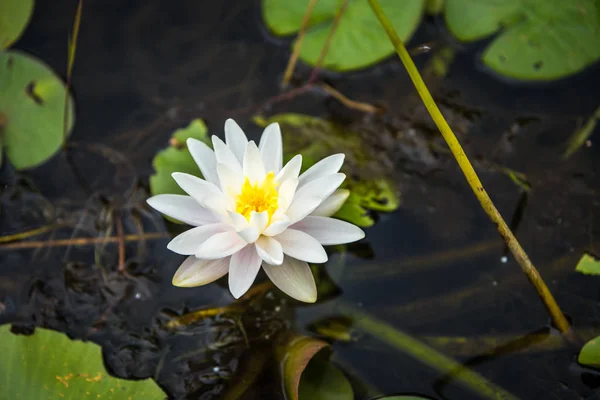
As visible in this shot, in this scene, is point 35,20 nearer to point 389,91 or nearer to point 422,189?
point 389,91

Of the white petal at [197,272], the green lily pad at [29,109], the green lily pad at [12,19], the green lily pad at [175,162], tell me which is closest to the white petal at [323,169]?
the white petal at [197,272]

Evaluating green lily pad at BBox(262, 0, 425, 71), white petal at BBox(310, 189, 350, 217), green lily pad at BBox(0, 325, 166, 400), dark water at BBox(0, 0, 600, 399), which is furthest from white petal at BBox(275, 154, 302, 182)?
green lily pad at BBox(262, 0, 425, 71)

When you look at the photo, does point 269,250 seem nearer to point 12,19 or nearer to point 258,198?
point 258,198

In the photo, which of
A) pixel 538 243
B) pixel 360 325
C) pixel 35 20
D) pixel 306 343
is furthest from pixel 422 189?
pixel 35 20

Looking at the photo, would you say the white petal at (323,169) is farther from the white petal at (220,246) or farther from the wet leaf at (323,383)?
the wet leaf at (323,383)

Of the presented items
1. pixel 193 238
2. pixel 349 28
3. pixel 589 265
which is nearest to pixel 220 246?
pixel 193 238

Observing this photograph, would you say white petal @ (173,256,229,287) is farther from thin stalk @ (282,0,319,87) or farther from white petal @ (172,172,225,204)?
thin stalk @ (282,0,319,87)

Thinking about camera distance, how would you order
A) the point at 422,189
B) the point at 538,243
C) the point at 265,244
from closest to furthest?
1. the point at 265,244
2. the point at 538,243
3. the point at 422,189
